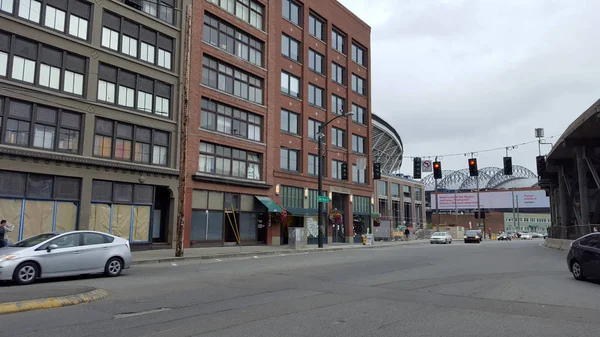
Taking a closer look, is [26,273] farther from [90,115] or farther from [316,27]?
[316,27]

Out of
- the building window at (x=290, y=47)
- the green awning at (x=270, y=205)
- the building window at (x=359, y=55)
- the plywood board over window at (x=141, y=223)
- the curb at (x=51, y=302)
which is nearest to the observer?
the curb at (x=51, y=302)

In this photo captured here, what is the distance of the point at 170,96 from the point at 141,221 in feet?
24.4

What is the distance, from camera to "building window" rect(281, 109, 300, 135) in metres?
36.1

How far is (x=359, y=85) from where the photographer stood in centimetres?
4569

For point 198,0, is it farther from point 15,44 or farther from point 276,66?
point 15,44

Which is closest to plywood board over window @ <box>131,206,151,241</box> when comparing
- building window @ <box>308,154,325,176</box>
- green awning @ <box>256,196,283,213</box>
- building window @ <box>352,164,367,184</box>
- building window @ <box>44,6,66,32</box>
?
green awning @ <box>256,196,283,213</box>

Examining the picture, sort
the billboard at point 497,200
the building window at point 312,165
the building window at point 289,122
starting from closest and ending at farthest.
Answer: the building window at point 289,122 < the building window at point 312,165 < the billboard at point 497,200

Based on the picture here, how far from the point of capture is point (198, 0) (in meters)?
29.0

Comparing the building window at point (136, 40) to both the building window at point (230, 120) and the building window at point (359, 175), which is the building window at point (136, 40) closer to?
the building window at point (230, 120)

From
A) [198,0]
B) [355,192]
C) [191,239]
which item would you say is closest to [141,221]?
[191,239]

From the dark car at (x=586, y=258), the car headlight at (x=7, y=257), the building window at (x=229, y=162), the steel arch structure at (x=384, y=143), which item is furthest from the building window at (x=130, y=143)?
the steel arch structure at (x=384, y=143)

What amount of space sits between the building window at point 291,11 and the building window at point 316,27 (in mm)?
1475

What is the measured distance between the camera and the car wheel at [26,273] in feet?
38.7

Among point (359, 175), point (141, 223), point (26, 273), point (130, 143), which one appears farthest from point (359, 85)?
point (26, 273)
